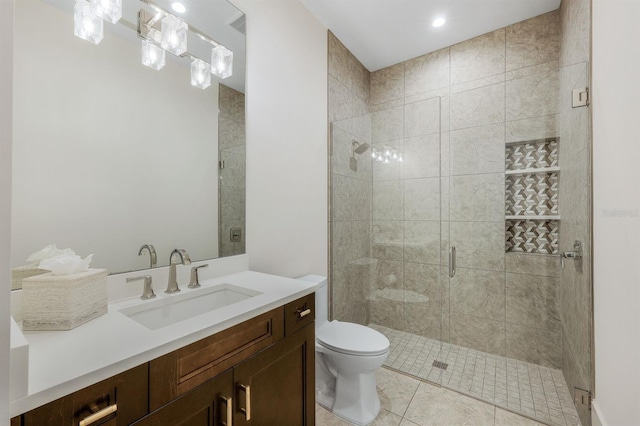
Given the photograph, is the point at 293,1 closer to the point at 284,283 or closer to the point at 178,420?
the point at 284,283

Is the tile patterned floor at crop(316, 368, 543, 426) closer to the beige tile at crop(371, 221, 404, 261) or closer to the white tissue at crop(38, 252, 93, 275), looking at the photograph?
the beige tile at crop(371, 221, 404, 261)

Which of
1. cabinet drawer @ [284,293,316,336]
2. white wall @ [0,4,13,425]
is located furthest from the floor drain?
white wall @ [0,4,13,425]

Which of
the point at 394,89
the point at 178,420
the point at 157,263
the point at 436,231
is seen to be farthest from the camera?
the point at 394,89

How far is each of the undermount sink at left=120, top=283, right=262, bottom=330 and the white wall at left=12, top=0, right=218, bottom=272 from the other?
19 cm

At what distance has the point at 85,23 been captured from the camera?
1035mm

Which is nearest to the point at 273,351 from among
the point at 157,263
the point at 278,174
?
the point at 157,263

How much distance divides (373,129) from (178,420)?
2.27 m

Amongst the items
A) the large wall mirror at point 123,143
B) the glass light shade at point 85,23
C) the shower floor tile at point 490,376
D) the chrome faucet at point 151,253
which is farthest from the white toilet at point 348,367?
the glass light shade at point 85,23

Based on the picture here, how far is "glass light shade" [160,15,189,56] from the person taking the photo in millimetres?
1271

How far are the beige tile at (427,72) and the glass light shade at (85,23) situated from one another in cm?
248

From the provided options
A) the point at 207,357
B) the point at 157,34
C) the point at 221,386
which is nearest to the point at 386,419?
the point at 221,386

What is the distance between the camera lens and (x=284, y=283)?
136 centimetres

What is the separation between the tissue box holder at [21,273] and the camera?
35.2 inches

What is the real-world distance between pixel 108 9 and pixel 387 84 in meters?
2.45
